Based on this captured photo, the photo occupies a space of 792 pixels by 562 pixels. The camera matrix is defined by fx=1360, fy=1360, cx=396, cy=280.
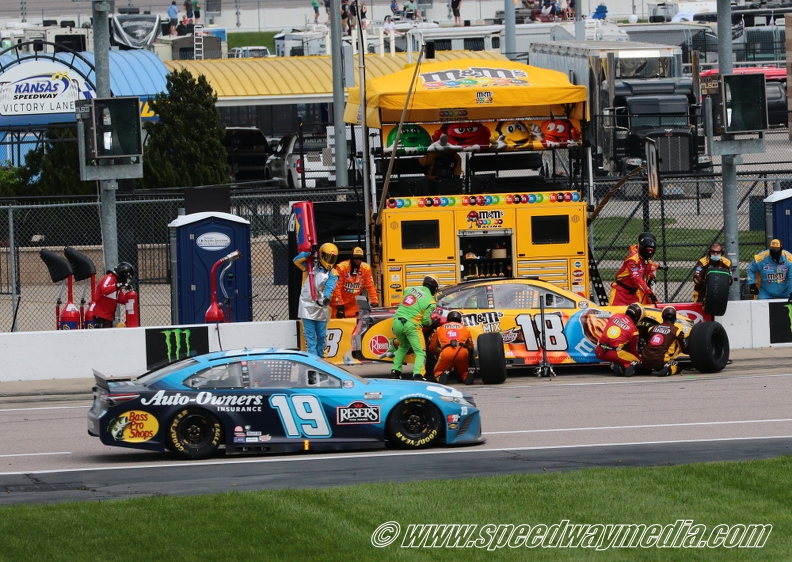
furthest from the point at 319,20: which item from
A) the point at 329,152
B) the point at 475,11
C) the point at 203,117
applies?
the point at 203,117

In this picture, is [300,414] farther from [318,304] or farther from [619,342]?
[619,342]

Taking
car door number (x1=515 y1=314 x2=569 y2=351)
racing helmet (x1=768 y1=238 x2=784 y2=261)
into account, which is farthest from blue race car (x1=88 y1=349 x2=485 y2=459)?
racing helmet (x1=768 y1=238 x2=784 y2=261)

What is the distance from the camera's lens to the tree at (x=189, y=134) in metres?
32.5

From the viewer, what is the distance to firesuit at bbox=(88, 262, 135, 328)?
1941 cm

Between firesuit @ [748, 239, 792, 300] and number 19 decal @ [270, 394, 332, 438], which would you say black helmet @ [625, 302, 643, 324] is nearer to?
firesuit @ [748, 239, 792, 300]

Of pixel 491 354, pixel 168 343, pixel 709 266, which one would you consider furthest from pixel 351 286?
pixel 709 266

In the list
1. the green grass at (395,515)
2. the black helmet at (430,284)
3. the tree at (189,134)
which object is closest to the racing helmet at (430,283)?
the black helmet at (430,284)

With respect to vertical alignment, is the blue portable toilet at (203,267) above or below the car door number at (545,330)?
above

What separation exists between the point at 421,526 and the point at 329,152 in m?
28.7

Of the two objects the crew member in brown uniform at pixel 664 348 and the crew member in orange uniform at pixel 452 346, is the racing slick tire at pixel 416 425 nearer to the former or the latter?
the crew member in orange uniform at pixel 452 346

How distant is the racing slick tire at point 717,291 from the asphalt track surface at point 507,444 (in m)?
1.58

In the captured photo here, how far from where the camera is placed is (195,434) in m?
13.1

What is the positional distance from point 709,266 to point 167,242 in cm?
1031

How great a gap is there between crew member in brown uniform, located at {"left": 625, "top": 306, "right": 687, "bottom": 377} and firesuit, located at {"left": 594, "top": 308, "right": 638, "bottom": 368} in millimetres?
133
